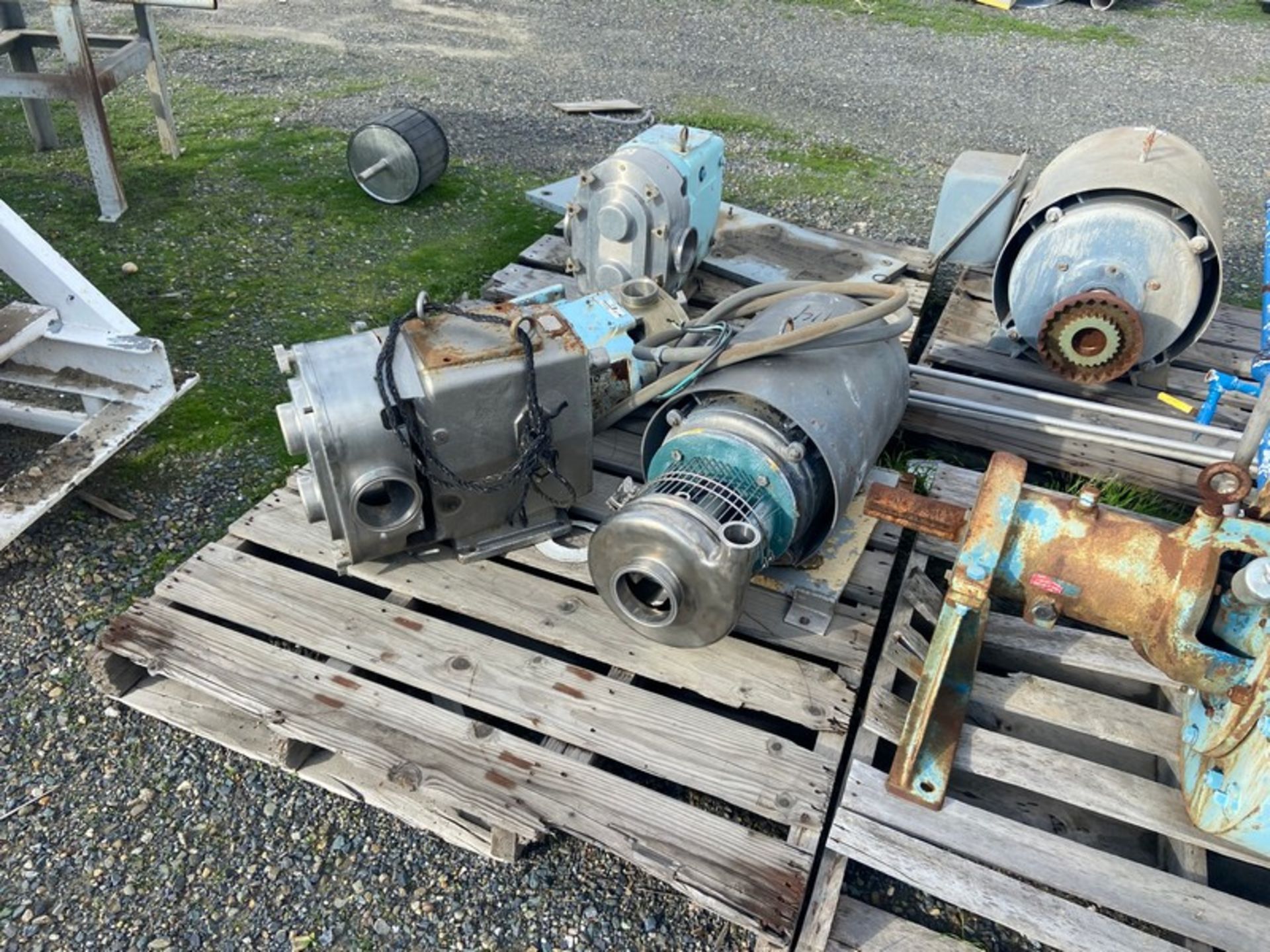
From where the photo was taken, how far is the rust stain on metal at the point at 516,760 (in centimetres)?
183

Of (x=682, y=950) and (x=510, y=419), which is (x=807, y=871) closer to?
(x=682, y=950)

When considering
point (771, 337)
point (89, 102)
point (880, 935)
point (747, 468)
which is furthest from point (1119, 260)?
point (89, 102)

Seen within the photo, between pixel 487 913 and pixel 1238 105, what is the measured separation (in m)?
6.95

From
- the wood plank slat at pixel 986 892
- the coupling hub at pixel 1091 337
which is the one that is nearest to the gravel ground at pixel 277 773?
the wood plank slat at pixel 986 892

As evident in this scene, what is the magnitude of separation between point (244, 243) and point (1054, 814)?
11.8ft

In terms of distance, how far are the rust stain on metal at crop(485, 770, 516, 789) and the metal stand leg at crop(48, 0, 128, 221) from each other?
131 inches

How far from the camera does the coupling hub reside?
2.56 metres

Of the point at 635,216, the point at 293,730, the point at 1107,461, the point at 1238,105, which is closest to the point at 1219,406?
the point at 1107,461

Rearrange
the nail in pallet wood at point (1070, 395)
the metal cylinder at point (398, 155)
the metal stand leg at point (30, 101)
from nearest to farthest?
the nail in pallet wood at point (1070, 395) → the metal cylinder at point (398, 155) → the metal stand leg at point (30, 101)

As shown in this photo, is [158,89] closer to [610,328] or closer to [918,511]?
[610,328]

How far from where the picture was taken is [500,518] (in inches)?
86.3

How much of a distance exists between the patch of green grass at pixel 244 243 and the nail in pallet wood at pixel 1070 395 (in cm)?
183

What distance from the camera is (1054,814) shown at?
6.28ft

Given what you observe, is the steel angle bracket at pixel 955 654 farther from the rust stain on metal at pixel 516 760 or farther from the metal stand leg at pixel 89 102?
the metal stand leg at pixel 89 102
